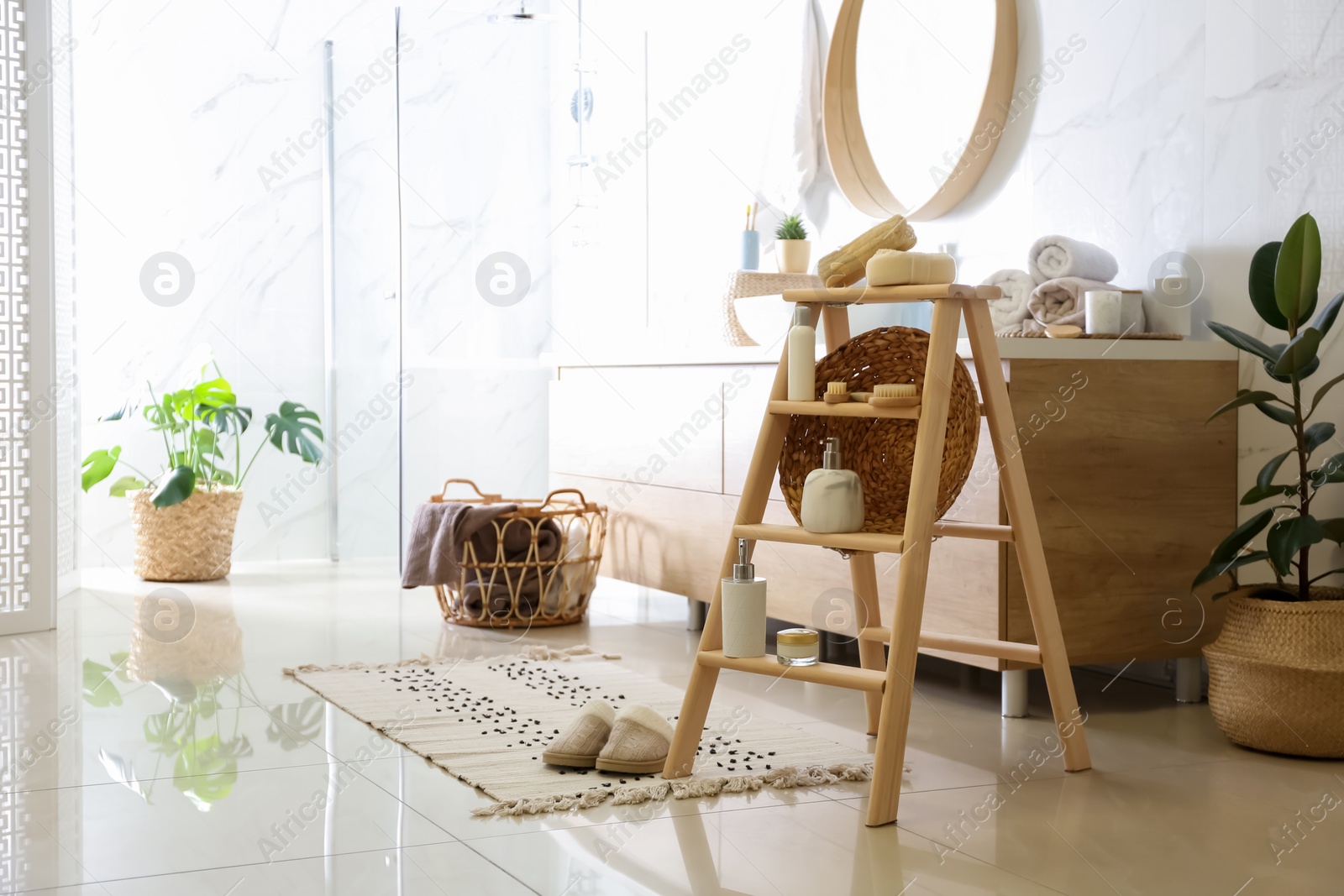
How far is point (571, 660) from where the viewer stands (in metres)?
3.06

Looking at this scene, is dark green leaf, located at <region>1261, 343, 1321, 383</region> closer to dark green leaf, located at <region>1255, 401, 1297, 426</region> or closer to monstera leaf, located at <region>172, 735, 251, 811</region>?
dark green leaf, located at <region>1255, 401, 1297, 426</region>

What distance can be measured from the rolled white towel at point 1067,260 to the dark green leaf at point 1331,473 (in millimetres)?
607

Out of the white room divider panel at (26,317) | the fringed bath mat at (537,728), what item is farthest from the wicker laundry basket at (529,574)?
the white room divider panel at (26,317)

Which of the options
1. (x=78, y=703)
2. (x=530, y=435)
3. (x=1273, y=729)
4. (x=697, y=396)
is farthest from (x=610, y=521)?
(x=1273, y=729)

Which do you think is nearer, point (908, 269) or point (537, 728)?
point (908, 269)

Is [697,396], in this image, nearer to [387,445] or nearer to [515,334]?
[515,334]

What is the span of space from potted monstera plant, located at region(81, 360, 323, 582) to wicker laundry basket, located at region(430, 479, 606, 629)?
1.20m

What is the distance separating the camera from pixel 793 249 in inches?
138

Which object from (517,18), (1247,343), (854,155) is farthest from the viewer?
(517,18)

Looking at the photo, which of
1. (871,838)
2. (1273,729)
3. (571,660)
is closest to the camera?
(871,838)

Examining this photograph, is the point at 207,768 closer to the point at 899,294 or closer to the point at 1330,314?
the point at 899,294

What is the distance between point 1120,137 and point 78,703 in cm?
233

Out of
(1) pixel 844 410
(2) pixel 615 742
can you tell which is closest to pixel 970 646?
(1) pixel 844 410

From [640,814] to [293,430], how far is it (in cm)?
308
